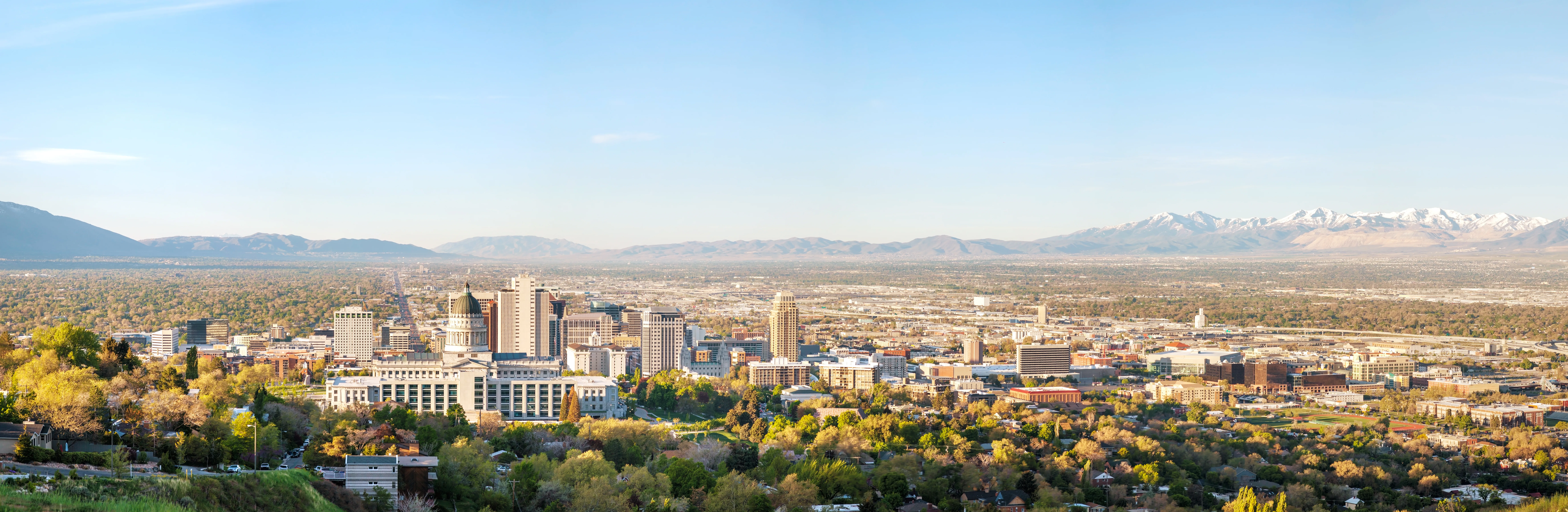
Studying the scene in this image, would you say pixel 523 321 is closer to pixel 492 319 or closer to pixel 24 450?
pixel 492 319

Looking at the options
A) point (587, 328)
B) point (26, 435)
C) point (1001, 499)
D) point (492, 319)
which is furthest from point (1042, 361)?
point (26, 435)

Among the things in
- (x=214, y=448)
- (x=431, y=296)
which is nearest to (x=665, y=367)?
(x=214, y=448)

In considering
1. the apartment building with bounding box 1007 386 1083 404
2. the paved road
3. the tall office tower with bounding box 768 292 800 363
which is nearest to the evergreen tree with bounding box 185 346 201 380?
the paved road

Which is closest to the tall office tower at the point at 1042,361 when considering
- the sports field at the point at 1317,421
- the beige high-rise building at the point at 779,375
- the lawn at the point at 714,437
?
the beige high-rise building at the point at 779,375

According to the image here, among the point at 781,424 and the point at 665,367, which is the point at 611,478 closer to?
the point at 781,424

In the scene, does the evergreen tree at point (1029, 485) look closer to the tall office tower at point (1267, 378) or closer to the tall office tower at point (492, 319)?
the tall office tower at point (1267, 378)

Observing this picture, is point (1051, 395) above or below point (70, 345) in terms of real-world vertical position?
below
